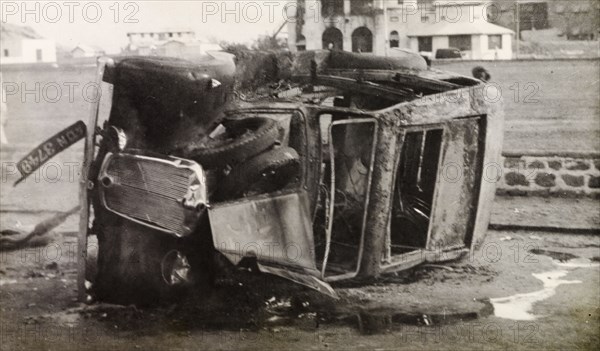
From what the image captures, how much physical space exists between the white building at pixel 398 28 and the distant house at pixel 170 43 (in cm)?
51

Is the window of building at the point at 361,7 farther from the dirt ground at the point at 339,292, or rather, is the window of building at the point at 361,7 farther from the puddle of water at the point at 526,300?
the puddle of water at the point at 526,300

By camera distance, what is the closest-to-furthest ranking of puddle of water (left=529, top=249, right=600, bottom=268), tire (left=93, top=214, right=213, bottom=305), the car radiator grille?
1. the car radiator grille
2. tire (left=93, top=214, right=213, bottom=305)
3. puddle of water (left=529, top=249, right=600, bottom=268)

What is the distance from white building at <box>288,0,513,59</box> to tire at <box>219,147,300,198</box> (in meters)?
0.71

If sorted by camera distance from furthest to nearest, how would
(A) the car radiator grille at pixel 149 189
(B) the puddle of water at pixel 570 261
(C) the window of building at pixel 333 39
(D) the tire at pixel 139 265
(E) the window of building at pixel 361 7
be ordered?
(B) the puddle of water at pixel 570 261
(C) the window of building at pixel 333 39
(E) the window of building at pixel 361 7
(D) the tire at pixel 139 265
(A) the car radiator grille at pixel 149 189

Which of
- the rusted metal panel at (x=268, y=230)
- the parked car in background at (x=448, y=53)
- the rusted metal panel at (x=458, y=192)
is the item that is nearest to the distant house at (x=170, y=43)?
the rusted metal panel at (x=268, y=230)

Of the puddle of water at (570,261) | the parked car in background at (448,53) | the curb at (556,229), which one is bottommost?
the puddle of water at (570,261)

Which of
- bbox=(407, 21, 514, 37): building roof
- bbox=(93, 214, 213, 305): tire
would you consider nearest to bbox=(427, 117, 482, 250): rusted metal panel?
bbox=(407, 21, 514, 37): building roof

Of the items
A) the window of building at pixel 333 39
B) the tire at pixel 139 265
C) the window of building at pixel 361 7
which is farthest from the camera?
the window of building at pixel 333 39

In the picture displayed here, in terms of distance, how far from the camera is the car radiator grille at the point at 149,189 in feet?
11.7

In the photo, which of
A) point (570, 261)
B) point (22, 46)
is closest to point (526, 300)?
point (570, 261)

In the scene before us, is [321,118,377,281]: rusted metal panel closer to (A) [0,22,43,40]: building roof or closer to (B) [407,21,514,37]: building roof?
(B) [407,21,514,37]: building roof

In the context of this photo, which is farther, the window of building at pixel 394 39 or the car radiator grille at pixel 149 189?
the window of building at pixel 394 39

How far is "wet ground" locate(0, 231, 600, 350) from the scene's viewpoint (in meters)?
3.78

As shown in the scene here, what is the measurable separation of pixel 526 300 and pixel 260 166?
5.43 ft
